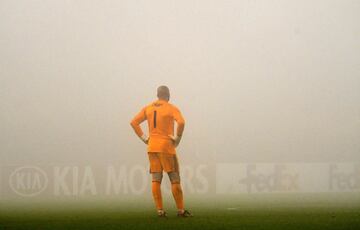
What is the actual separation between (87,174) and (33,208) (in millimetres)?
1113

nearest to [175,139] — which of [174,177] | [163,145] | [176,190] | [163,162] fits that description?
[163,145]

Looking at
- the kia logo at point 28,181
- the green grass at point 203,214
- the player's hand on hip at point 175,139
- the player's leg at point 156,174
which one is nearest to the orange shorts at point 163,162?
the player's leg at point 156,174

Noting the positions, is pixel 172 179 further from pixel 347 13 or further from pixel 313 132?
pixel 347 13

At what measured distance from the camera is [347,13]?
7.82m

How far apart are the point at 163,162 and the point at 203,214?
2.66ft

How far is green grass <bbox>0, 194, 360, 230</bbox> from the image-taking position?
4.67 meters

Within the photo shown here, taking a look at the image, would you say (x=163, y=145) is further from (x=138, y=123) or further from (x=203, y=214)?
(x=203, y=214)

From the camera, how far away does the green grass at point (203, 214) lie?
4.67 m

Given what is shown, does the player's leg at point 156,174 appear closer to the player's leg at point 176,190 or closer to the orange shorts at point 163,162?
the orange shorts at point 163,162

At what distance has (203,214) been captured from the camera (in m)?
5.59

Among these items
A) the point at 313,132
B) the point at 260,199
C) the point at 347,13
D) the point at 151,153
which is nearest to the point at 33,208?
the point at 151,153

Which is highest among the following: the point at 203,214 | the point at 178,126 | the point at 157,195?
the point at 178,126

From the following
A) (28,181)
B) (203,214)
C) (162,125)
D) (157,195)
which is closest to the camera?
(157,195)

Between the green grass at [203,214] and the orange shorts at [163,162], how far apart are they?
1.55 feet
